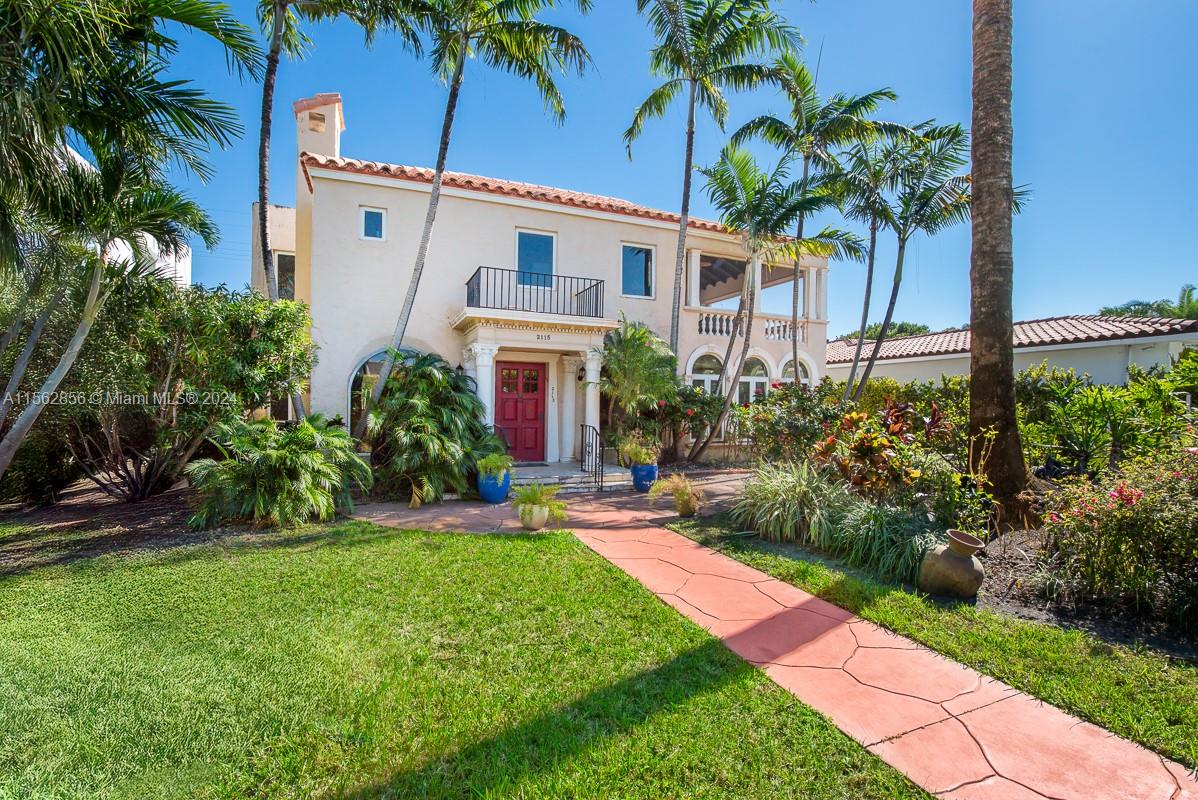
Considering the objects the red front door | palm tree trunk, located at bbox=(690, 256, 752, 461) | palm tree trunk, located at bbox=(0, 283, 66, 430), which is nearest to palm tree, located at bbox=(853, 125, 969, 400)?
palm tree trunk, located at bbox=(690, 256, 752, 461)

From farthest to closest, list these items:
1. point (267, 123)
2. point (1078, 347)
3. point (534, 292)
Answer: point (1078, 347) < point (534, 292) < point (267, 123)

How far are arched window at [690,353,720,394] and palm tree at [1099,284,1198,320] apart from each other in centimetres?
2105

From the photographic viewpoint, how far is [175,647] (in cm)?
395

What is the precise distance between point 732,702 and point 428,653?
2219mm

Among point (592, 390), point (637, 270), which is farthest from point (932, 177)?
point (592, 390)

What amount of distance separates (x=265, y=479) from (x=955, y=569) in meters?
8.71

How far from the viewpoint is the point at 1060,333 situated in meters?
17.4

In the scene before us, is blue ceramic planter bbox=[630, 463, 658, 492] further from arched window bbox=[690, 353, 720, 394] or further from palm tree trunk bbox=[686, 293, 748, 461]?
arched window bbox=[690, 353, 720, 394]

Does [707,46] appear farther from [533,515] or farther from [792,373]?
[533,515]

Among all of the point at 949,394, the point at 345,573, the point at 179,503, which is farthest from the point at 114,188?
the point at 949,394

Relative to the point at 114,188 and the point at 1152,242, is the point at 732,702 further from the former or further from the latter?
the point at 1152,242

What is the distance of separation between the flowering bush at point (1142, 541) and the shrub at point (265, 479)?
29.8 feet

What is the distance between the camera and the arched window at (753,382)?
53.9 feet

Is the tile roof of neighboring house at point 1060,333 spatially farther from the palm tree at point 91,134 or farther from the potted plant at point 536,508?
the palm tree at point 91,134
